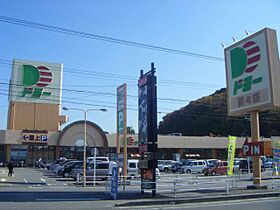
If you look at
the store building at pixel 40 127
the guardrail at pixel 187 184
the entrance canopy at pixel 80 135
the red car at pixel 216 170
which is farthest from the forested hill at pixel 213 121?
the guardrail at pixel 187 184

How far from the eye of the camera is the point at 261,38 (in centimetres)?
2323

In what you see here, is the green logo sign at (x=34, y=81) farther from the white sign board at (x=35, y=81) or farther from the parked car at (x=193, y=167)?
the parked car at (x=193, y=167)

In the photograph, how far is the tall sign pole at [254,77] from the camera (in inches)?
887

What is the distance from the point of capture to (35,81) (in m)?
56.8

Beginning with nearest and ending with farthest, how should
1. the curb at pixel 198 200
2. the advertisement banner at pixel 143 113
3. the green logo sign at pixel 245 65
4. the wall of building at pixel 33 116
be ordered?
the curb at pixel 198 200, the advertisement banner at pixel 143 113, the green logo sign at pixel 245 65, the wall of building at pixel 33 116

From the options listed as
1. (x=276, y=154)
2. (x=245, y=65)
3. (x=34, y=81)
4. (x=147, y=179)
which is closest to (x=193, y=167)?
(x=276, y=154)

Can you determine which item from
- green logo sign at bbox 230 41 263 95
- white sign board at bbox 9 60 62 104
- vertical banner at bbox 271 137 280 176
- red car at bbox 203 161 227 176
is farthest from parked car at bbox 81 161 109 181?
white sign board at bbox 9 60 62 104

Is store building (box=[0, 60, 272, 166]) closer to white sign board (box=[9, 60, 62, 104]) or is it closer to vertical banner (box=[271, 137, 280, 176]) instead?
white sign board (box=[9, 60, 62, 104])

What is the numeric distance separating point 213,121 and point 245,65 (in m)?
59.1

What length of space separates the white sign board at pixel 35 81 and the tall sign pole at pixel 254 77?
34870 millimetres

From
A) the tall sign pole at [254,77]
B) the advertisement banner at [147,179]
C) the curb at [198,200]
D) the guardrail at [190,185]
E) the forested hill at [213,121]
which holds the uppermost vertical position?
the forested hill at [213,121]

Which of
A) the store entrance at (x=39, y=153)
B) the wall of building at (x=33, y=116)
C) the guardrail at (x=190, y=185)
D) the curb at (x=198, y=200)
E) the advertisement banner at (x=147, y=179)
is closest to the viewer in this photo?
the curb at (x=198, y=200)

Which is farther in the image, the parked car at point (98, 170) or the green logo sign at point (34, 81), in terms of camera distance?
the green logo sign at point (34, 81)

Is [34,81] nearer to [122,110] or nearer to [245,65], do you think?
[122,110]
